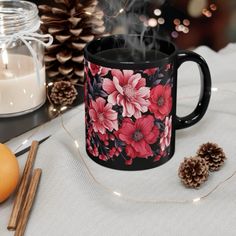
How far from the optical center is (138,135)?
70 centimetres

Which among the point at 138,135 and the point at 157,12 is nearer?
the point at 138,135

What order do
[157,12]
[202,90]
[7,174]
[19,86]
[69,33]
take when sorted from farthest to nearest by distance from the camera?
[157,12]
[69,33]
[19,86]
[202,90]
[7,174]

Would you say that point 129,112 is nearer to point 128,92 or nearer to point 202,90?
point 128,92

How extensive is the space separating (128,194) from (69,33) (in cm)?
47

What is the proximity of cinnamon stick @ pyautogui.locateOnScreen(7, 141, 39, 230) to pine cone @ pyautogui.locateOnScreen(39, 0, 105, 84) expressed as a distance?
0.30 metres

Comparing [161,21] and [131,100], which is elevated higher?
[131,100]

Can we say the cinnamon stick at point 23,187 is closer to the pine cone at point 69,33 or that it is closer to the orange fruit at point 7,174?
the orange fruit at point 7,174

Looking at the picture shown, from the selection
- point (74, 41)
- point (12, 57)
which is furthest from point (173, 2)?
point (12, 57)

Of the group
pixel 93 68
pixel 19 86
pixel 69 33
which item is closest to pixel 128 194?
pixel 93 68

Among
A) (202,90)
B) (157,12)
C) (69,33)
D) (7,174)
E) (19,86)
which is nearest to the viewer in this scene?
(7,174)

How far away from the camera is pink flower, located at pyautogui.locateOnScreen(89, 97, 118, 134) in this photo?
27.1 inches

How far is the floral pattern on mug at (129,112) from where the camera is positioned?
674 millimetres

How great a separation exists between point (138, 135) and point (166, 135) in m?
0.04

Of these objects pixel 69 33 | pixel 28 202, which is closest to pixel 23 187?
pixel 28 202
